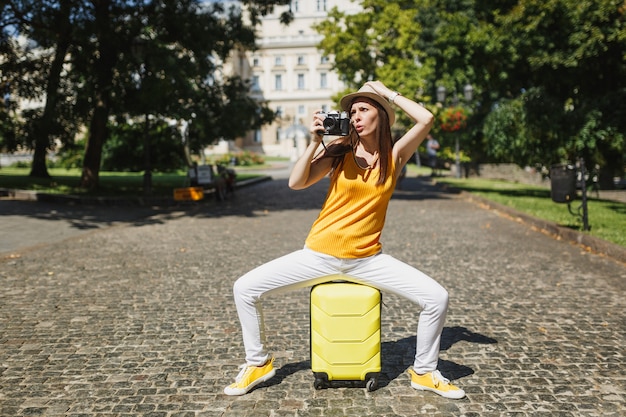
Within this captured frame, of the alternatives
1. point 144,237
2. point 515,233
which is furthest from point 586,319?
point 144,237

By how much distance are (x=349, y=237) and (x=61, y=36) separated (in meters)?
16.9

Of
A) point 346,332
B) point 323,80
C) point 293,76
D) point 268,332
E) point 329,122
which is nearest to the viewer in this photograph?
point 329,122

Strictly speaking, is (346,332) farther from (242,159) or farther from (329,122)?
(242,159)

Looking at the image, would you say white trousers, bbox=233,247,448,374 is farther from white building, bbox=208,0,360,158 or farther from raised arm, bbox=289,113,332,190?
white building, bbox=208,0,360,158

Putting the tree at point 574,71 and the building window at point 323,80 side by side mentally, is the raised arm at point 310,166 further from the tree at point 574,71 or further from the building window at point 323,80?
the building window at point 323,80

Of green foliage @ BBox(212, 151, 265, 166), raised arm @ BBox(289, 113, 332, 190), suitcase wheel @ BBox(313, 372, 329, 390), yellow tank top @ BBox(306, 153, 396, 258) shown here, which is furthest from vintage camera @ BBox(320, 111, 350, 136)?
green foliage @ BBox(212, 151, 265, 166)

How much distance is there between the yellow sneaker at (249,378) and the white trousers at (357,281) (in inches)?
7.5

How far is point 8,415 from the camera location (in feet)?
10.8

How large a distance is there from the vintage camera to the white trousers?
75 cm

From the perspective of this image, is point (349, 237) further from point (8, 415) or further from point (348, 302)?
point (8, 415)

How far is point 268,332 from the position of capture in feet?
16.2

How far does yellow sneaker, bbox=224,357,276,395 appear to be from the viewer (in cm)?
361

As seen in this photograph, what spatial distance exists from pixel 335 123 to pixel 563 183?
8.07 m

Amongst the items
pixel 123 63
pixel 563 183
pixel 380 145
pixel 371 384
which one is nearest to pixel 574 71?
pixel 563 183
